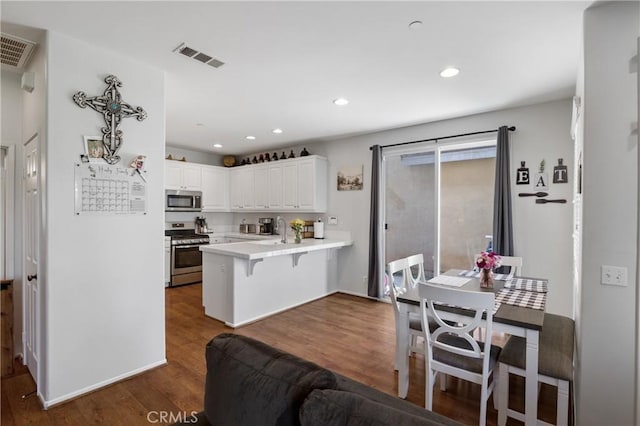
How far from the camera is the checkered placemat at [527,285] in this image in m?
2.55

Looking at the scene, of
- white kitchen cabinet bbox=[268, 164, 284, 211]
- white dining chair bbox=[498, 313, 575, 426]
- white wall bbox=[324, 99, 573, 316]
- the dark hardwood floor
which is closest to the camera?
white dining chair bbox=[498, 313, 575, 426]

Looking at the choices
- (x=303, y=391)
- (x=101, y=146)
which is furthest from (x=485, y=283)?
(x=101, y=146)

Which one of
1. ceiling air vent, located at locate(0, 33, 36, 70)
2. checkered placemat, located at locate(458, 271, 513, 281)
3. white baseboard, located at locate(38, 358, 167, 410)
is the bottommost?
white baseboard, located at locate(38, 358, 167, 410)

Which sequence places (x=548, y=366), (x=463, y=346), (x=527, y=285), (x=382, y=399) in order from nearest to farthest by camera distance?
(x=382, y=399) → (x=548, y=366) → (x=463, y=346) → (x=527, y=285)

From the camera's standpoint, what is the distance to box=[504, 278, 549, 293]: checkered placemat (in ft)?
8.37

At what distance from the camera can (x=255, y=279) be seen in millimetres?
4004

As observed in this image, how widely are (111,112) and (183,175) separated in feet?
11.9

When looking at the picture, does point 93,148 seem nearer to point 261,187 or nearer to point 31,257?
point 31,257

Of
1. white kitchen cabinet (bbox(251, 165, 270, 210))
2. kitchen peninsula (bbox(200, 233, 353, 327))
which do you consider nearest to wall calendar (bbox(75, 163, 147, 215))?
kitchen peninsula (bbox(200, 233, 353, 327))

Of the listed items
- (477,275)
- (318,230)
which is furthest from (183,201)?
(477,275)

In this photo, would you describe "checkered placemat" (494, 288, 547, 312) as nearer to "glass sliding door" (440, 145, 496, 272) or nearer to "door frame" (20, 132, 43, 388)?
"glass sliding door" (440, 145, 496, 272)

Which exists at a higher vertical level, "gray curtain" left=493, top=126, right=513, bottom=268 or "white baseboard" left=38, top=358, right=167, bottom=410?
"gray curtain" left=493, top=126, right=513, bottom=268

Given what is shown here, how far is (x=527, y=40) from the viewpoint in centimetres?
222

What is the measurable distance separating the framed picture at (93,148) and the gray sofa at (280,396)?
1.84 m
